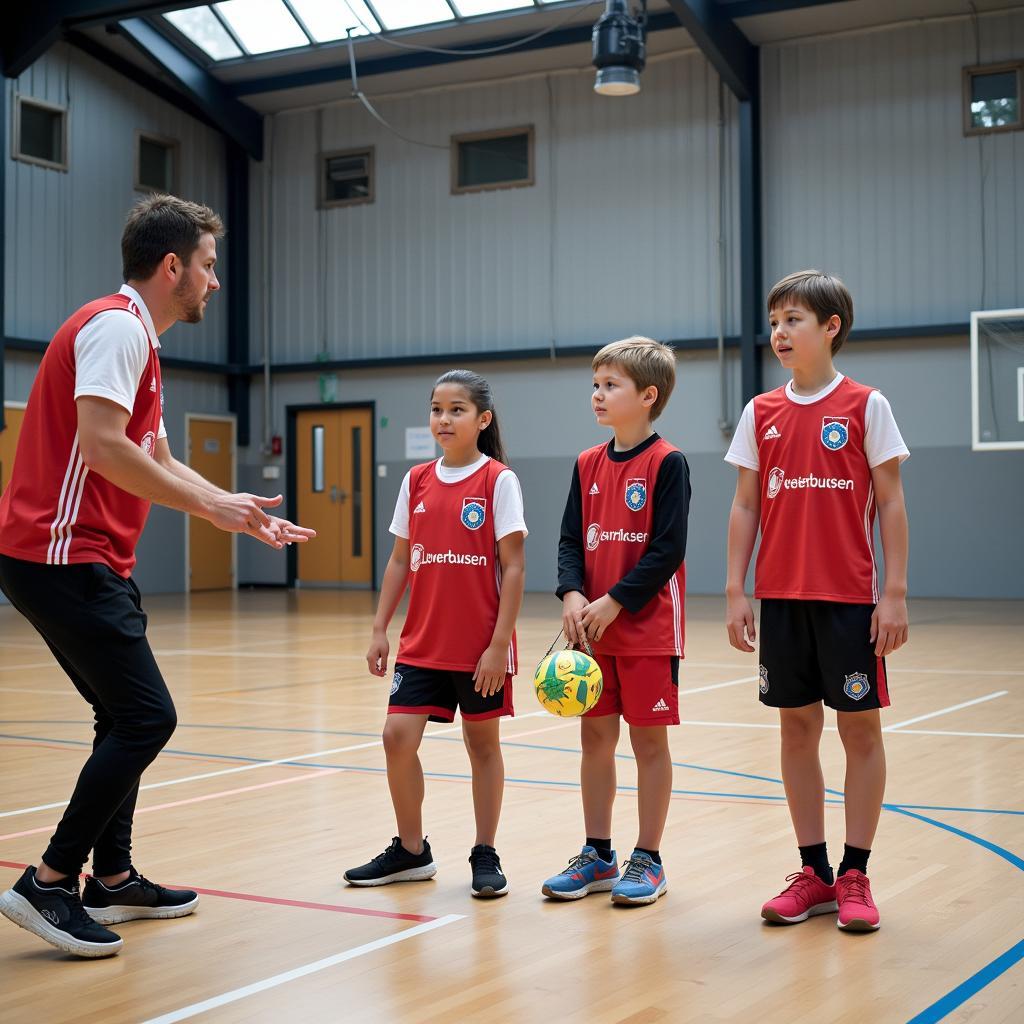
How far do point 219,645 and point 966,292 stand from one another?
331 inches

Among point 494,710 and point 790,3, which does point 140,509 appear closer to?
point 494,710

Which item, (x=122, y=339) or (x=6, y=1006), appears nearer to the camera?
(x=6, y=1006)

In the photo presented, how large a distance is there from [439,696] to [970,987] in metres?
1.41

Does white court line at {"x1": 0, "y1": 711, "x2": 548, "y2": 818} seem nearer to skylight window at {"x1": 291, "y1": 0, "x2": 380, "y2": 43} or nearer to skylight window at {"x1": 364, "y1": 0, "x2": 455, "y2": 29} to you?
skylight window at {"x1": 364, "y1": 0, "x2": 455, "y2": 29}

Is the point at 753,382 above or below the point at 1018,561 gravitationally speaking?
above

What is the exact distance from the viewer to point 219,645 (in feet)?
33.3

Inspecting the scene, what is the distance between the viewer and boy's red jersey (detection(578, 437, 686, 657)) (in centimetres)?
→ 328

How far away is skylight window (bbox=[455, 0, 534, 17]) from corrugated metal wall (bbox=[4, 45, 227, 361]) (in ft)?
13.5

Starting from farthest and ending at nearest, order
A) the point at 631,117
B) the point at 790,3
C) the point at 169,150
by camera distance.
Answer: the point at 169,150 < the point at 631,117 < the point at 790,3

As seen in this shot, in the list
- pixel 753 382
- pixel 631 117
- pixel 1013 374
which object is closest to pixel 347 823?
pixel 1013 374

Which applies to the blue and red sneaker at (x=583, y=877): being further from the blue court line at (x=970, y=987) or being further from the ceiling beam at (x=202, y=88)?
the ceiling beam at (x=202, y=88)

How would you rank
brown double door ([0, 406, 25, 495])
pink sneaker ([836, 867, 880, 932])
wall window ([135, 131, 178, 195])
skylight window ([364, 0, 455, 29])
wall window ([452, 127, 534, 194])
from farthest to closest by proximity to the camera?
wall window ([135, 131, 178, 195])
wall window ([452, 127, 534, 194])
skylight window ([364, 0, 455, 29])
brown double door ([0, 406, 25, 495])
pink sneaker ([836, 867, 880, 932])

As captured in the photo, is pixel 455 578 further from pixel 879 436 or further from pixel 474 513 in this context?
pixel 879 436

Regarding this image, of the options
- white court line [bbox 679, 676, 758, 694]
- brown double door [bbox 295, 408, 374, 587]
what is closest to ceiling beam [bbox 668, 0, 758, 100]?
brown double door [bbox 295, 408, 374, 587]
